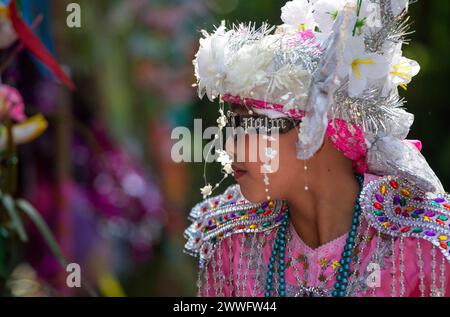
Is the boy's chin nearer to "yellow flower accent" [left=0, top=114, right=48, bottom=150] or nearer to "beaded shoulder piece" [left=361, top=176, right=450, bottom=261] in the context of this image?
"beaded shoulder piece" [left=361, top=176, right=450, bottom=261]

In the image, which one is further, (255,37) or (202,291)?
(202,291)

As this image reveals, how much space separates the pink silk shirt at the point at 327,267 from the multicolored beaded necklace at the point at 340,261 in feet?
0.07

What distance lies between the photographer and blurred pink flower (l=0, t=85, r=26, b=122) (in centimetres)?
225

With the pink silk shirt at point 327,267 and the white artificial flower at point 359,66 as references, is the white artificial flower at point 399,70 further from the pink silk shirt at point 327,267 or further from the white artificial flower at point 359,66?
the pink silk shirt at point 327,267

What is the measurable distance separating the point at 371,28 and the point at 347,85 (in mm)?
174

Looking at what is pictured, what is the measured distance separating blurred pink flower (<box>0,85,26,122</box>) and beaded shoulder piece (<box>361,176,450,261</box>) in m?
1.10

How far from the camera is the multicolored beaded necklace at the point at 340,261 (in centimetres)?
205

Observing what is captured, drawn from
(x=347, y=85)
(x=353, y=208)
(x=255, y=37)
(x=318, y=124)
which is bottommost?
(x=353, y=208)

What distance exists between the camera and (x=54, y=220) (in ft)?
9.94

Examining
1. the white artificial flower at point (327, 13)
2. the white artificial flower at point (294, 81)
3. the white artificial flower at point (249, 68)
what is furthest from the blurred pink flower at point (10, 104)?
the white artificial flower at point (327, 13)

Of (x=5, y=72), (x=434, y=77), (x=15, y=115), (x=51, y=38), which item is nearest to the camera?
(x=15, y=115)
